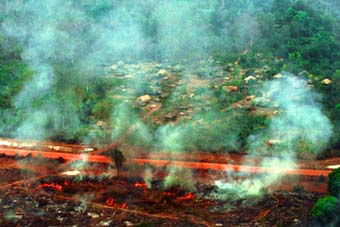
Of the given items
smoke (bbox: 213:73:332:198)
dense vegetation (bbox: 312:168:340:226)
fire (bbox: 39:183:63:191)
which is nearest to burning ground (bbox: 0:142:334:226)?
fire (bbox: 39:183:63:191)

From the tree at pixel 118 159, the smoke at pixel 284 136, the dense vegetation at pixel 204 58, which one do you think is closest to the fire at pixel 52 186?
the tree at pixel 118 159

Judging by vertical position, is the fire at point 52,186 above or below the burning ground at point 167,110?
below

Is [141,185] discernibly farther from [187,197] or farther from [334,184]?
[334,184]

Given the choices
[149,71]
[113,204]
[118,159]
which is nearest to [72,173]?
[118,159]

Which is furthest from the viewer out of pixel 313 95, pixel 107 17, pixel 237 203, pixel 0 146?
pixel 107 17

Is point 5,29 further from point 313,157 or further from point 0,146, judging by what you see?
point 313,157

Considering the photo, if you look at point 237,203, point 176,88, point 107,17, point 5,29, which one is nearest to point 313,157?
point 237,203

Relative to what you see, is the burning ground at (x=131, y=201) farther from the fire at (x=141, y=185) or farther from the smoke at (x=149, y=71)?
the smoke at (x=149, y=71)
